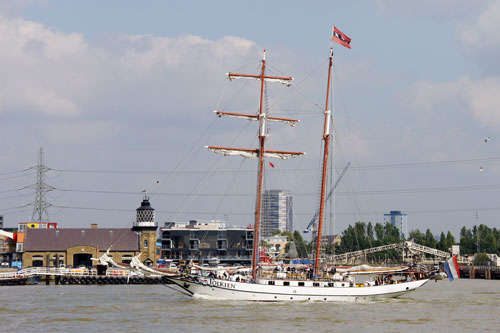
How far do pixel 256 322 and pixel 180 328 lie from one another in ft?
22.7

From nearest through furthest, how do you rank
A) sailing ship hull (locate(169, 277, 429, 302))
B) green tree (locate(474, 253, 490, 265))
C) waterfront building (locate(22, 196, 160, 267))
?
1. sailing ship hull (locate(169, 277, 429, 302))
2. waterfront building (locate(22, 196, 160, 267))
3. green tree (locate(474, 253, 490, 265))

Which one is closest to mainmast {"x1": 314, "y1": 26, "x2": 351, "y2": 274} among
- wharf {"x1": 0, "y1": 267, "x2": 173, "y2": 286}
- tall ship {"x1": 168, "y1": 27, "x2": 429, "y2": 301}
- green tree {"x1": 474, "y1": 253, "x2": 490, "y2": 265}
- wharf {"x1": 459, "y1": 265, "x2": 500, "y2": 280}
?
tall ship {"x1": 168, "y1": 27, "x2": 429, "y2": 301}

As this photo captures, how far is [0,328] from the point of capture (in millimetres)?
57375

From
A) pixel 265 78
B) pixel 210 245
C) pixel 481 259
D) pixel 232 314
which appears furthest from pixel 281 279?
pixel 481 259

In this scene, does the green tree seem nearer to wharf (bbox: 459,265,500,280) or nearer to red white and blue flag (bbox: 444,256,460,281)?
wharf (bbox: 459,265,500,280)

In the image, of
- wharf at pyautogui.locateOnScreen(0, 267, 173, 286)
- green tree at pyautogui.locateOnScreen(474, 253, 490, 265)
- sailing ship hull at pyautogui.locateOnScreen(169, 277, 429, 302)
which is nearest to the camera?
sailing ship hull at pyautogui.locateOnScreen(169, 277, 429, 302)

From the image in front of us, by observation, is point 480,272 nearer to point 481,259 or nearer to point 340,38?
point 481,259

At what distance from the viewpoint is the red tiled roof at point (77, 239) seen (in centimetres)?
14588

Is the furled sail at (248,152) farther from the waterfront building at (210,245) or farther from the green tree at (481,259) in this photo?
the green tree at (481,259)

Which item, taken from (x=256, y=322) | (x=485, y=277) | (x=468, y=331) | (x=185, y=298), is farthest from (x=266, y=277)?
(x=485, y=277)

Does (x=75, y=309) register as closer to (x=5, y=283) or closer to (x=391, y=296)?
(x=391, y=296)

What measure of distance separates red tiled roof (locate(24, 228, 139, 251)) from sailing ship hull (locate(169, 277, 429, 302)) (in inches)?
2646

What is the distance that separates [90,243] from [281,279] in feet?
247

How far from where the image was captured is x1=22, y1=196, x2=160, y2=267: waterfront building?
145m
